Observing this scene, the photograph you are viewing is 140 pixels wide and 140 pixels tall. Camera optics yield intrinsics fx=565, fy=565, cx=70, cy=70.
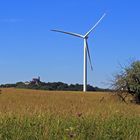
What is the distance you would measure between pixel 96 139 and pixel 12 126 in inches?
85.5

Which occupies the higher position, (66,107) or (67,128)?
(66,107)

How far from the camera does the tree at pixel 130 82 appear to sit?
4141 centimetres

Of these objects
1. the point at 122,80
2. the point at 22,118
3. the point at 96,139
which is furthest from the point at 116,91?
the point at 96,139

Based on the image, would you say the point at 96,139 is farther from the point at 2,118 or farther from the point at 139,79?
the point at 139,79

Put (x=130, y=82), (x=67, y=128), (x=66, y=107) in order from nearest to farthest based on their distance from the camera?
(x=67, y=128)
(x=66, y=107)
(x=130, y=82)

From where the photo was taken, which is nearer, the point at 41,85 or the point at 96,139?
the point at 96,139

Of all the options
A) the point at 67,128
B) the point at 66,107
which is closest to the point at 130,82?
the point at 66,107

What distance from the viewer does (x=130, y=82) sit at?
41.4 metres

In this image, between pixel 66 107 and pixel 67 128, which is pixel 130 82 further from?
pixel 67 128

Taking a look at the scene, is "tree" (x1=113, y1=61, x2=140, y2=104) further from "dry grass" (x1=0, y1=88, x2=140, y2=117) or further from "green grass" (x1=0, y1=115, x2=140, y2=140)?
"green grass" (x1=0, y1=115, x2=140, y2=140)

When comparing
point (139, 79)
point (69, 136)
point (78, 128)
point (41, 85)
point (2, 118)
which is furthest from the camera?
point (41, 85)

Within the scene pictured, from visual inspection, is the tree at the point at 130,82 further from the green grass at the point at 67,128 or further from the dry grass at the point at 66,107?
the green grass at the point at 67,128

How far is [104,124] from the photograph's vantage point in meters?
13.8

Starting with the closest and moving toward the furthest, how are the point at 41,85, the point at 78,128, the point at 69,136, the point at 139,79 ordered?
the point at 69,136 → the point at 78,128 → the point at 139,79 → the point at 41,85
